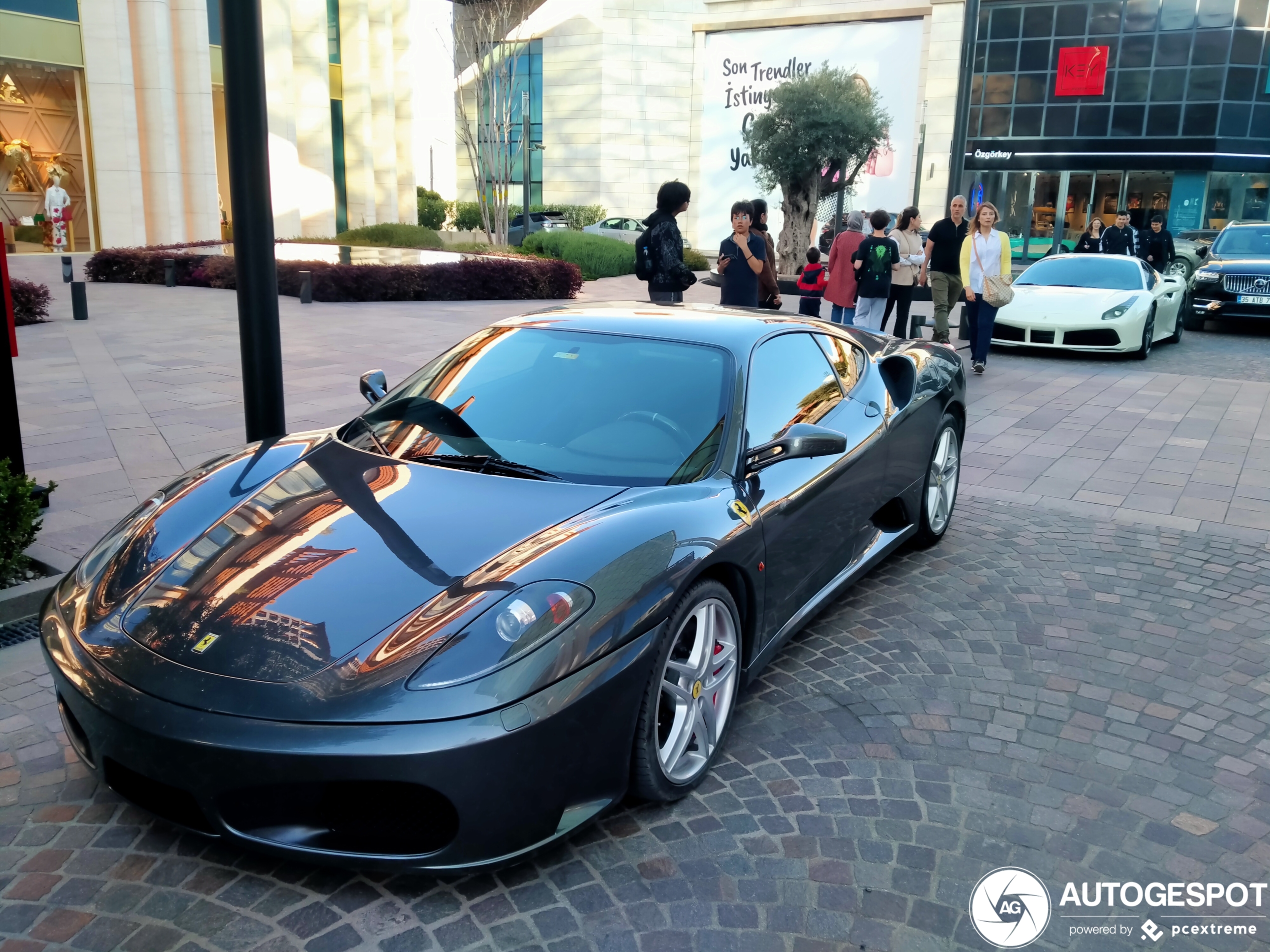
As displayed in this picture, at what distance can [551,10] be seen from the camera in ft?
155

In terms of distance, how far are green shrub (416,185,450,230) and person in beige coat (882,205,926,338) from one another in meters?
34.2

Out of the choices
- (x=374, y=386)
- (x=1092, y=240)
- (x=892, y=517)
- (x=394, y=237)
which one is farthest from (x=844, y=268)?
(x=394, y=237)

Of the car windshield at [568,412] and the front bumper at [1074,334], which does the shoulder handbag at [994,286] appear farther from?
the car windshield at [568,412]

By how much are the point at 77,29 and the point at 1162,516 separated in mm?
27743

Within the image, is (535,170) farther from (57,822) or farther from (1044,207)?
(57,822)

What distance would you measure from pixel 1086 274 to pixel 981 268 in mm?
3383

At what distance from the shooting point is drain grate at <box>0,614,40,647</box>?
407 cm

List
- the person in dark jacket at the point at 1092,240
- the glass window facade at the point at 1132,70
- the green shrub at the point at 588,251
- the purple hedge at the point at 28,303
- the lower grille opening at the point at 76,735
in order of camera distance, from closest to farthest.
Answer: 1. the lower grille opening at the point at 76,735
2. the purple hedge at the point at 28,303
3. the person in dark jacket at the point at 1092,240
4. the green shrub at the point at 588,251
5. the glass window facade at the point at 1132,70

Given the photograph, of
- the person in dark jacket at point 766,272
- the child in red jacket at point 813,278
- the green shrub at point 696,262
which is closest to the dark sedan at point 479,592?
the person in dark jacket at point 766,272

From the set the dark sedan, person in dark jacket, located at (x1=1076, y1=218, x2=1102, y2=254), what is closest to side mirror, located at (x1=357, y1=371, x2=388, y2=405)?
the dark sedan

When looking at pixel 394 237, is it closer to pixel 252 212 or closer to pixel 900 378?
pixel 252 212

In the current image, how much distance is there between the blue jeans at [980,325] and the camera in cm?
1126

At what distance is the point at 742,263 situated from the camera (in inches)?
360

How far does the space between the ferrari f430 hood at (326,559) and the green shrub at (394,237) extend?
81.5 ft
